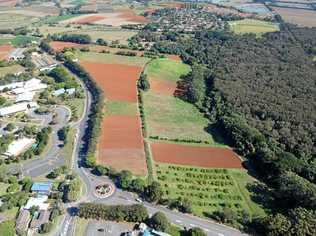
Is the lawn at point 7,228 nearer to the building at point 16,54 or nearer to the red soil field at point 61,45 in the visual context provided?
the building at point 16,54

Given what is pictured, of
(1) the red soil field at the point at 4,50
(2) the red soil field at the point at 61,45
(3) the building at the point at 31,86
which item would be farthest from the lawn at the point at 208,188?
(1) the red soil field at the point at 4,50

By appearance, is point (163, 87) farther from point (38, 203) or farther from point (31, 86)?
point (38, 203)

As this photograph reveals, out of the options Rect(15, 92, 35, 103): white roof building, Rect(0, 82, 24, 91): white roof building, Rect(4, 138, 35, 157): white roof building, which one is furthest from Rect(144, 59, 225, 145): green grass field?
Rect(0, 82, 24, 91): white roof building

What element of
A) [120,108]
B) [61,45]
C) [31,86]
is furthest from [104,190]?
[61,45]

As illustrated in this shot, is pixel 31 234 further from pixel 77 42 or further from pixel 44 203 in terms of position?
pixel 77 42

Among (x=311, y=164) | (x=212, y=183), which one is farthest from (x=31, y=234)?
(x=311, y=164)
